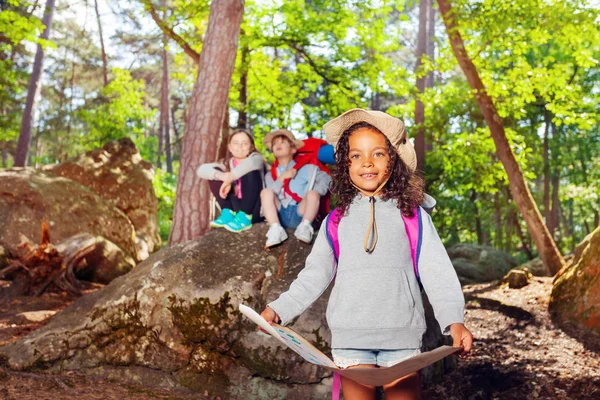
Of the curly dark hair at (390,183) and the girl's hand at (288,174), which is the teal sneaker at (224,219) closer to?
the girl's hand at (288,174)

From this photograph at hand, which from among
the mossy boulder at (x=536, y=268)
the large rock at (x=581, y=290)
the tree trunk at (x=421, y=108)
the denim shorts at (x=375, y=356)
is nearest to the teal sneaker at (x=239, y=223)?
the denim shorts at (x=375, y=356)

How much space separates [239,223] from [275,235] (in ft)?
2.01

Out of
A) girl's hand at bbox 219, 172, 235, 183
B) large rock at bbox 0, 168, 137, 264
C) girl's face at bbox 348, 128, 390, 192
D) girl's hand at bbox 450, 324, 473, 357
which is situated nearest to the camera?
girl's hand at bbox 450, 324, 473, 357

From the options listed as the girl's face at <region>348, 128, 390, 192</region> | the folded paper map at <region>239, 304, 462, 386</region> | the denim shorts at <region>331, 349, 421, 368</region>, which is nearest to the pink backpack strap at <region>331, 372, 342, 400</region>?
the denim shorts at <region>331, 349, 421, 368</region>

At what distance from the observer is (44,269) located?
8062mm

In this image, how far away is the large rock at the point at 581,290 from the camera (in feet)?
21.1

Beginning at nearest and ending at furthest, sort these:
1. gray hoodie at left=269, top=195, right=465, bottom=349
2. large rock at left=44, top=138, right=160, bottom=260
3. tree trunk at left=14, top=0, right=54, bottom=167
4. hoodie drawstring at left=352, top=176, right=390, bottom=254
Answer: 1. gray hoodie at left=269, top=195, right=465, bottom=349
2. hoodie drawstring at left=352, top=176, right=390, bottom=254
3. large rock at left=44, top=138, right=160, bottom=260
4. tree trunk at left=14, top=0, right=54, bottom=167

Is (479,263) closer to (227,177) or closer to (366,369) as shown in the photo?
(227,177)

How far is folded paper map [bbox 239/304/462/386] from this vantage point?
1.99 meters

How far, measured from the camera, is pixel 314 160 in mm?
5270

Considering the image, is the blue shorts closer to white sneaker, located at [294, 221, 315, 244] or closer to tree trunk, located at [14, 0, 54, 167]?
white sneaker, located at [294, 221, 315, 244]

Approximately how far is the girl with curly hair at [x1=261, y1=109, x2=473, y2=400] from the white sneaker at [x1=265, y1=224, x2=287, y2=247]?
2272 millimetres

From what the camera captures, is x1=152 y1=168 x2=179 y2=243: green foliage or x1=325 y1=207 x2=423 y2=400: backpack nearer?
x1=325 y1=207 x2=423 y2=400: backpack

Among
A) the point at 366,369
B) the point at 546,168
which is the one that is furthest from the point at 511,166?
the point at 546,168
